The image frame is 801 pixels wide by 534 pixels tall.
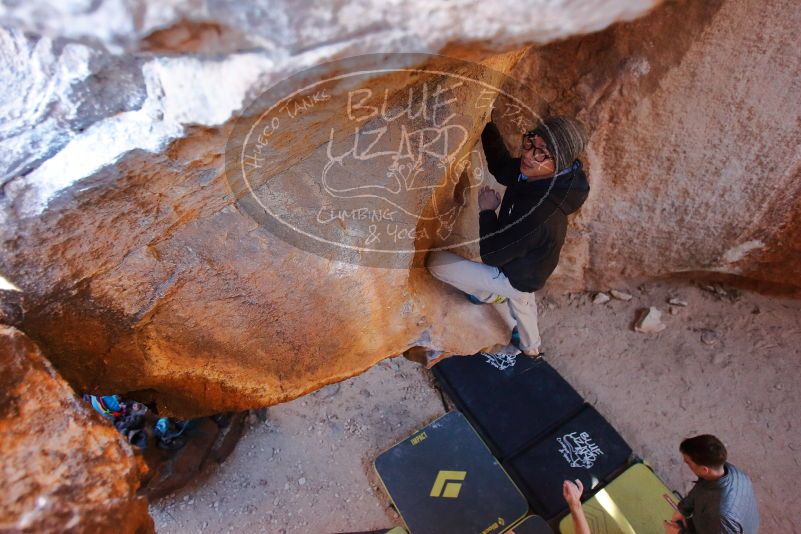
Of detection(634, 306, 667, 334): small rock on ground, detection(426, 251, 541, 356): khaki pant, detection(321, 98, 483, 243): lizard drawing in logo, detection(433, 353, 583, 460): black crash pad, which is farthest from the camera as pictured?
detection(634, 306, 667, 334): small rock on ground

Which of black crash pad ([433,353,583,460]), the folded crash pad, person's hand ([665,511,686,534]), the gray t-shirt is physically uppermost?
the gray t-shirt

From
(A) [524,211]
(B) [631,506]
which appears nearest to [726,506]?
(B) [631,506]

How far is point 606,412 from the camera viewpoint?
2947 mm

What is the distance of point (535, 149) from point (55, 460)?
1.32m

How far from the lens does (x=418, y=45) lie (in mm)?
840

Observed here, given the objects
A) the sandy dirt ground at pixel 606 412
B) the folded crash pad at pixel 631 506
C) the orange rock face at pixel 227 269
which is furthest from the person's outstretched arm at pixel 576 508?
the orange rock face at pixel 227 269

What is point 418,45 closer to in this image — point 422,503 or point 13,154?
point 13,154

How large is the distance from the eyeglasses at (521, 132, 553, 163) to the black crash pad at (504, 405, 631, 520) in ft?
5.67

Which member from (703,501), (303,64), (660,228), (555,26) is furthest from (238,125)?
(660,228)

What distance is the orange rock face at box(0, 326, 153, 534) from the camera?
94cm

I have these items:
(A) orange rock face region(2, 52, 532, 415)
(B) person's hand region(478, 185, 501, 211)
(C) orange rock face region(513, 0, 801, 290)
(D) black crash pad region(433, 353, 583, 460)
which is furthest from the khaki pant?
(D) black crash pad region(433, 353, 583, 460)

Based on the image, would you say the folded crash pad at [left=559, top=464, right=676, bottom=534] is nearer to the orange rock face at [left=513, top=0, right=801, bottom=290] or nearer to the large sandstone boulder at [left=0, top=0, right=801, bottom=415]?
the large sandstone boulder at [left=0, top=0, right=801, bottom=415]

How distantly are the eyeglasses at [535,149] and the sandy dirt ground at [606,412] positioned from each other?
1774 millimetres

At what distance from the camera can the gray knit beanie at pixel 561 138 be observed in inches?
58.9
